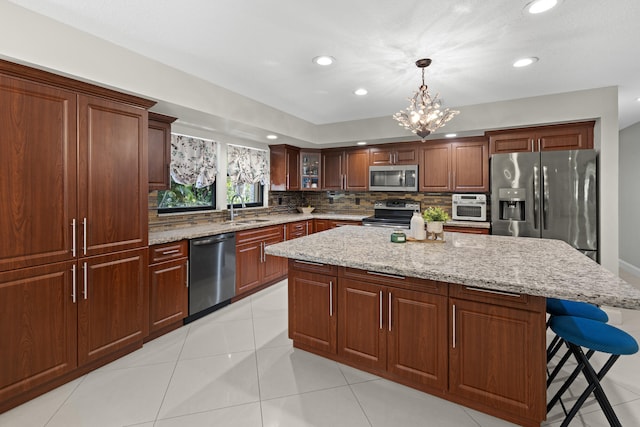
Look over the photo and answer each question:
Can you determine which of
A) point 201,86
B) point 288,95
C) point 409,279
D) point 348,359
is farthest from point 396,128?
point 348,359

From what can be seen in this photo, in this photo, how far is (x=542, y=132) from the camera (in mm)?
3734

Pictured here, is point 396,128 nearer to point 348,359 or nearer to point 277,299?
point 277,299

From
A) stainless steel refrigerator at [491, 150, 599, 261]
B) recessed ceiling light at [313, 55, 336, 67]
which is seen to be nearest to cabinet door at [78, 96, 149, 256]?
recessed ceiling light at [313, 55, 336, 67]

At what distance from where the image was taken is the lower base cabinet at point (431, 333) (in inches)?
66.2

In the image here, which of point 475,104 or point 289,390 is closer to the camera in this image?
point 289,390

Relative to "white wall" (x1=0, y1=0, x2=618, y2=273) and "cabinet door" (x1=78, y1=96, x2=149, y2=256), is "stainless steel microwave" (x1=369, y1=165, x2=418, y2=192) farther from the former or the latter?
"cabinet door" (x1=78, y1=96, x2=149, y2=256)

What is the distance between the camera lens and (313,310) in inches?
95.3

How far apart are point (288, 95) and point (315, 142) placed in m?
1.51

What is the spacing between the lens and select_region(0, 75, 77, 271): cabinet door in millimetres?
1870

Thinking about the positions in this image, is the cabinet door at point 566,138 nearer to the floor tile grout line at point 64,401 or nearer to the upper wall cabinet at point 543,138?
the upper wall cabinet at point 543,138

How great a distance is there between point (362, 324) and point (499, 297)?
0.92 metres

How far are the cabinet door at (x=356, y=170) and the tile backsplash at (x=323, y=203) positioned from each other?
0.45 metres

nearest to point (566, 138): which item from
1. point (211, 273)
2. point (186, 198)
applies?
point (211, 273)

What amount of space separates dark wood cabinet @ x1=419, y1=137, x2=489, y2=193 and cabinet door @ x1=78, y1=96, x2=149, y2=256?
3795 mm
